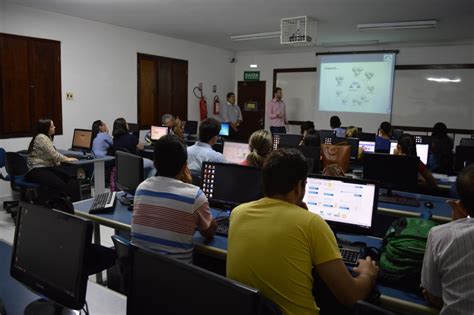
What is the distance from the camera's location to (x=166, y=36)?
8844mm

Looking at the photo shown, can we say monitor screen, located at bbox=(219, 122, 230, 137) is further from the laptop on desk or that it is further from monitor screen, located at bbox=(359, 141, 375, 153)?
the laptop on desk

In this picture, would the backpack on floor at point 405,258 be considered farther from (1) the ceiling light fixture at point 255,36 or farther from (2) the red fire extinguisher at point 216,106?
(2) the red fire extinguisher at point 216,106

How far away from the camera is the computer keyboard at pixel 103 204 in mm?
3043

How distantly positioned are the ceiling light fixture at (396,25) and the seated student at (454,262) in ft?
20.1

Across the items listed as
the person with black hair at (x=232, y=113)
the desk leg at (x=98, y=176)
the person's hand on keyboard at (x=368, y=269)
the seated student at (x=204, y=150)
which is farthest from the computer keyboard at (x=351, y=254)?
the person with black hair at (x=232, y=113)

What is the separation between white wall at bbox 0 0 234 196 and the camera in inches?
249

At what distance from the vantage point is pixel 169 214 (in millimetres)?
2164

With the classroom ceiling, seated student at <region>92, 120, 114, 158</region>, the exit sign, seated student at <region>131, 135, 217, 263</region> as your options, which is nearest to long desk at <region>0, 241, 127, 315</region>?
seated student at <region>131, 135, 217, 263</region>

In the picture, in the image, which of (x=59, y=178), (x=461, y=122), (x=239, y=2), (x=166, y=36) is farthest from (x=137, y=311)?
(x=461, y=122)

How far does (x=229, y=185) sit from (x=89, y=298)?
138 cm

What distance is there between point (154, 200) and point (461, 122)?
27.7 feet

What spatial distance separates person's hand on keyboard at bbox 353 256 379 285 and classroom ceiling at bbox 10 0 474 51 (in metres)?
4.60

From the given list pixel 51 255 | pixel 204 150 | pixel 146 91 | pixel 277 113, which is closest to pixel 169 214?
pixel 51 255

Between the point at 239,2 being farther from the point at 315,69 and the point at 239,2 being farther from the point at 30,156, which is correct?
the point at 315,69
